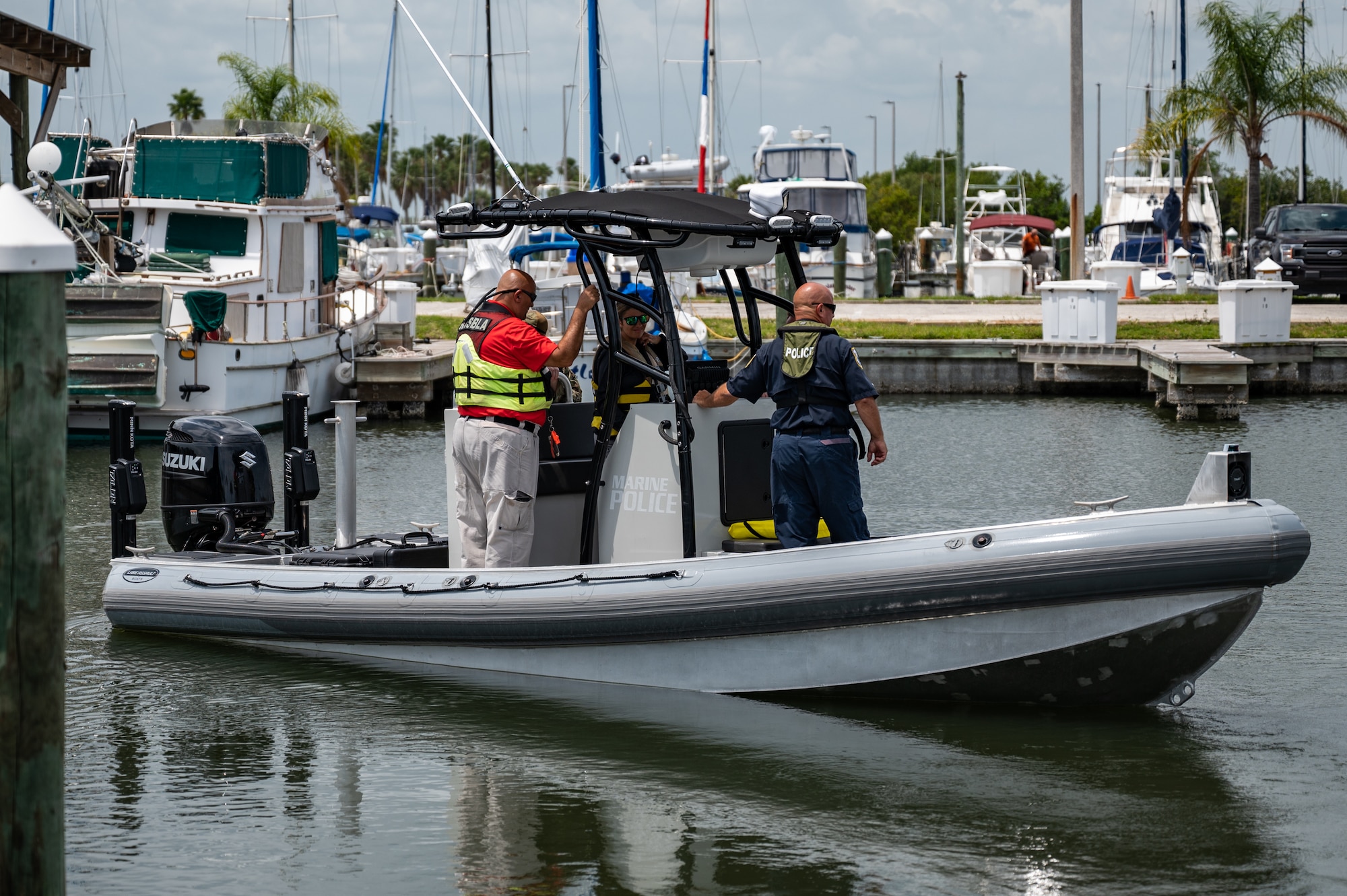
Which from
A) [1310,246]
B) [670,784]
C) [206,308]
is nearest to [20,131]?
[206,308]

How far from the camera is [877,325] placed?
2242cm

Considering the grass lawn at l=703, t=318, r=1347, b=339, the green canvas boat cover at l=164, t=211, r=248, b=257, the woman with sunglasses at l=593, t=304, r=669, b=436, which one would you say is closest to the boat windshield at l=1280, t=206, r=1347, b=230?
the grass lawn at l=703, t=318, r=1347, b=339

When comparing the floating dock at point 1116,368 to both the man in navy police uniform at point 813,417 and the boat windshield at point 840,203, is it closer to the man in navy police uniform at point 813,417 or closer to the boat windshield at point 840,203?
the man in navy police uniform at point 813,417

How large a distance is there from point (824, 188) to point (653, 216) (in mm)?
26724

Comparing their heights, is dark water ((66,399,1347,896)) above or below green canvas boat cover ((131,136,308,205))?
below

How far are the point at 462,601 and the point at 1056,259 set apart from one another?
29847mm

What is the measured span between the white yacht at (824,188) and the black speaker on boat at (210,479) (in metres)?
21.7

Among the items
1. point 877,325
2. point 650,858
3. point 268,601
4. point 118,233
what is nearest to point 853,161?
point 877,325

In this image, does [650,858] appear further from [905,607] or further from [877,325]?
[877,325]

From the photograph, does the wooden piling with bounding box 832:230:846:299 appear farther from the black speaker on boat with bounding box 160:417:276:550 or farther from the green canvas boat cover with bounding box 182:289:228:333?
the black speaker on boat with bounding box 160:417:276:550

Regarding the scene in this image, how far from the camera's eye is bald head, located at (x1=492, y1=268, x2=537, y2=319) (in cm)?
684

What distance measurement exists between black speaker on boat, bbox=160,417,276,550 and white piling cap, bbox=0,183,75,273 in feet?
14.0

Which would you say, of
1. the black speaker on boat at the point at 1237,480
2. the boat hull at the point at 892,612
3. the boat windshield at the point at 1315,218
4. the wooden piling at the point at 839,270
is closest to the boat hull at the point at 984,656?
the boat hull at the point at 892,612

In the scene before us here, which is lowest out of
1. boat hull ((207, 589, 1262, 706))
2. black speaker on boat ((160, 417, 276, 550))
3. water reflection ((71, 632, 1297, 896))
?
water reflection ((71, 632, 1297, 896))
